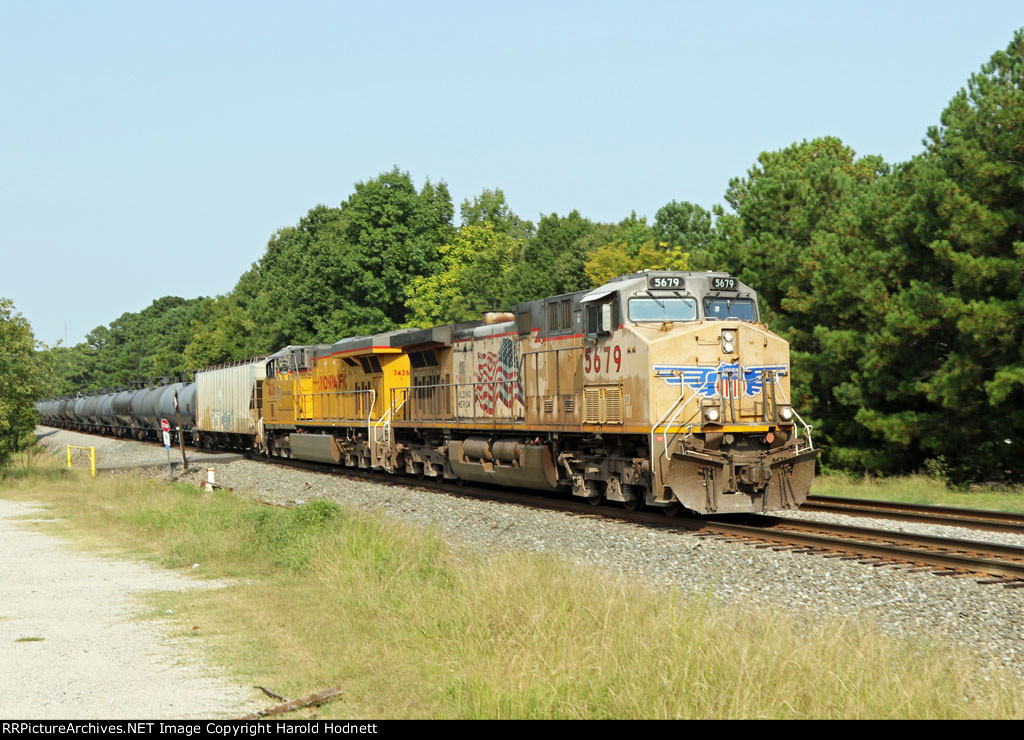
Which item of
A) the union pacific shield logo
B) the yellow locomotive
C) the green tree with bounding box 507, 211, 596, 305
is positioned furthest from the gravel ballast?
the green tree with bounding box 507, 211, 596, 305

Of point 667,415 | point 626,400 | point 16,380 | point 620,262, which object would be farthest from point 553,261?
point 667,415

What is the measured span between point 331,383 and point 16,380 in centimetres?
955

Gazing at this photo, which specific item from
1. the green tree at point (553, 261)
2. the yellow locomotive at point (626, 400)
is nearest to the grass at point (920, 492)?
the yellow locomotive at point (626, 400)

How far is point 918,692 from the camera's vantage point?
5992mm

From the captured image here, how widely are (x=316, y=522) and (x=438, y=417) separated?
1014cm

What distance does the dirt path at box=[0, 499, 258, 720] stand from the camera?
677 cm

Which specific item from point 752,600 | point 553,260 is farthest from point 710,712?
point 553,260

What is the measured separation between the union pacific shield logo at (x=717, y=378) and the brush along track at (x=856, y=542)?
215 centimetres

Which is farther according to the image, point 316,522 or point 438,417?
point 438,417

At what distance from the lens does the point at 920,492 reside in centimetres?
2095

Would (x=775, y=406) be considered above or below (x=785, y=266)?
below

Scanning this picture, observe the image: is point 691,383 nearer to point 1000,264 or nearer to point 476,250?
point 1000,264

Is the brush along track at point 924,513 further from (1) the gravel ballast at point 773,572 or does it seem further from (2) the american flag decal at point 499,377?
(2) the american flag decal at point 499,377

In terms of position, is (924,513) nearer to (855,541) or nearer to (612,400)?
(855,541)
